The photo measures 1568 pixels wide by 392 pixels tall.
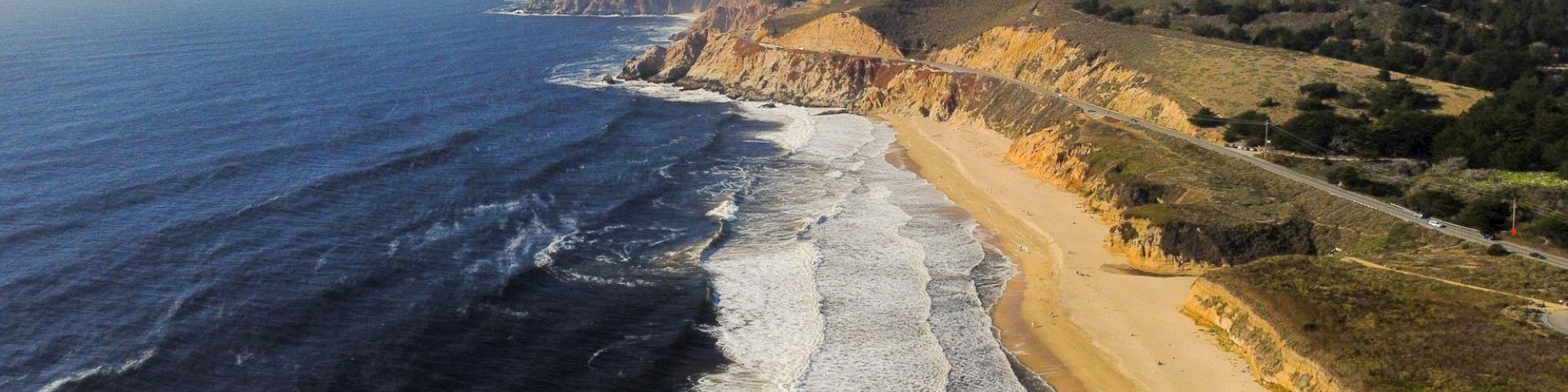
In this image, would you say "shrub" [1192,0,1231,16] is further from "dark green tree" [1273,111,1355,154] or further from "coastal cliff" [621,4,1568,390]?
"dark green tree" [1273,111,1355,154]

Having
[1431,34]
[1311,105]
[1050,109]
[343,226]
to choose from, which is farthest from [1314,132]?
[343,226]

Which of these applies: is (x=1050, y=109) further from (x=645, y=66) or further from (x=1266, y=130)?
(x=645, y=66)

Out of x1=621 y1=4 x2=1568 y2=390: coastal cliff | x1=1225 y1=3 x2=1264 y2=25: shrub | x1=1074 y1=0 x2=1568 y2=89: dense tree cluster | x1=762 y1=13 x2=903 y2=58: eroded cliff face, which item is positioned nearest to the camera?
x1=621 y1=4 x2=1568 y2=390: coastal cliff

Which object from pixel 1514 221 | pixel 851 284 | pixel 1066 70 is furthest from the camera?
pixel 1066 70

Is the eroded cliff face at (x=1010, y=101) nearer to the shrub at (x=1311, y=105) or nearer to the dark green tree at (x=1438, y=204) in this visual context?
the dark green tree at (x=1438, y=204)

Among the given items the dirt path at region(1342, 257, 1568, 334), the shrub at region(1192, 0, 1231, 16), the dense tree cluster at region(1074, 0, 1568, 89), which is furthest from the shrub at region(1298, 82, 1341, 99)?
the shrub at region(1192, 0, 1231, 16)

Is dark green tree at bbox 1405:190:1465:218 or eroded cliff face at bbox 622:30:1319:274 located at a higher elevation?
dark green tree at bbox 1405:190:1465:218

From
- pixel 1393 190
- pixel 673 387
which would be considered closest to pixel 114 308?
pixel 673 387
